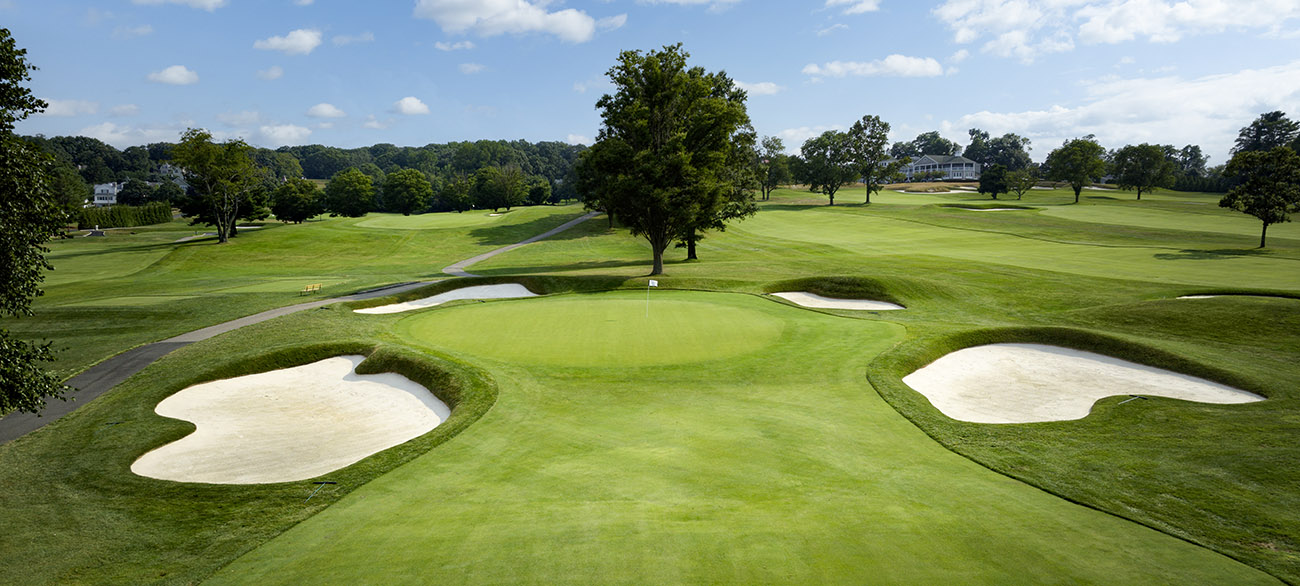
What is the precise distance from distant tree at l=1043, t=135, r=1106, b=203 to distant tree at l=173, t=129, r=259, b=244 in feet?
357

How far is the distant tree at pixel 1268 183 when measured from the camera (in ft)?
125

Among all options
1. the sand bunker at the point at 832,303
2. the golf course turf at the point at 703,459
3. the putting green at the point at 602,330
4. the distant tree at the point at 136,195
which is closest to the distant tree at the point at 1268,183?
the golf course turf at the point at 703,459

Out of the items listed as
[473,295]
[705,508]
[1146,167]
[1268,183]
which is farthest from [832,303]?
[1146,167]

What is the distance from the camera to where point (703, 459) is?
9320 millimetres

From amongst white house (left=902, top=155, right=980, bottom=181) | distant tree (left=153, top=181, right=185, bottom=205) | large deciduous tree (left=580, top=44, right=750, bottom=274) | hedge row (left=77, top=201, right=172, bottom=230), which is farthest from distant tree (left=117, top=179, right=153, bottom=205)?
white house (left=902, top=155, right=980, bottom=181)

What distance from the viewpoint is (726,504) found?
7.46m

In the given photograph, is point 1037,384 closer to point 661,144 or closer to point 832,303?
point 832,303

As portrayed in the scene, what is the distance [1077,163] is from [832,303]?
88.0 meters

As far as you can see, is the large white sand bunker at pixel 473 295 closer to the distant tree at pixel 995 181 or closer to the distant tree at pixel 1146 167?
the distant tree at pixel 995 181

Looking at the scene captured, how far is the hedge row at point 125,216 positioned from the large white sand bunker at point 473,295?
75.5 m

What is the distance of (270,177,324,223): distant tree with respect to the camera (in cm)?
7494

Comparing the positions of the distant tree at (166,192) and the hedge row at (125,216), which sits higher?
the distant tree at (166,192)

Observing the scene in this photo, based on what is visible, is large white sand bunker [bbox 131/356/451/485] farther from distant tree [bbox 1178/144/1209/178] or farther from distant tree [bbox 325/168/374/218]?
distant tree [bbox 1178/144/1209/178]

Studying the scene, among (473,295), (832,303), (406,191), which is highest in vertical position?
(406,191)
